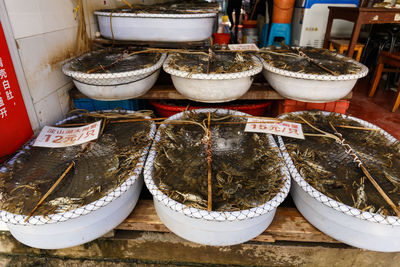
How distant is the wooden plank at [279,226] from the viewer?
1547 mm

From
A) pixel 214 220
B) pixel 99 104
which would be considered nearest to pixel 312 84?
pixel 214 220

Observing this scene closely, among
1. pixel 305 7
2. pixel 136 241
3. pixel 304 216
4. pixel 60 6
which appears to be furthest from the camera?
pixel 305 7

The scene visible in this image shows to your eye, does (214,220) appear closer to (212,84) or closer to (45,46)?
(212,84)

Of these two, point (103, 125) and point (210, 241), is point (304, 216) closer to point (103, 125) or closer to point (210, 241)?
point (210, 241)

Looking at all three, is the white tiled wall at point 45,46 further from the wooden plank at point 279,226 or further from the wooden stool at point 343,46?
the wooden stool at point 343,46

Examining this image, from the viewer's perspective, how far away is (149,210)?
167cm

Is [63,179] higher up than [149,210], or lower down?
higher up

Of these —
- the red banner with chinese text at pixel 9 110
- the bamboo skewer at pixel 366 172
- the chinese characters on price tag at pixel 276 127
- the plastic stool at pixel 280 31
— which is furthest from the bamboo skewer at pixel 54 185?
the plastic stool at pixel 280 31

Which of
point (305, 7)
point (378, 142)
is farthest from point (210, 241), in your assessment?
point (305, 7)

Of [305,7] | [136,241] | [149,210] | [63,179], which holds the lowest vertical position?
[136,241]

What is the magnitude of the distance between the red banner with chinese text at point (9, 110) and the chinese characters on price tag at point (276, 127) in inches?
61.9

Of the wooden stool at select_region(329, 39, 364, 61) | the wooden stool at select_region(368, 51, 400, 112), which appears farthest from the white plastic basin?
the wooden stool at select_region(329, 39, 364, 61)

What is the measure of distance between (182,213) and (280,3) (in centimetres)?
497

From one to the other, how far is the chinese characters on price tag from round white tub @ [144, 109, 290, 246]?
0.46 m
